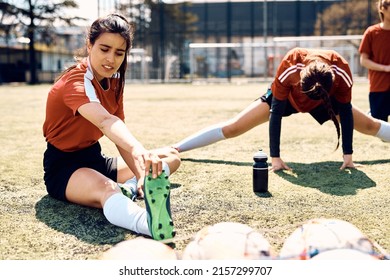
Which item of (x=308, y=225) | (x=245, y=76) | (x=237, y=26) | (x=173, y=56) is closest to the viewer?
(x=308, y=225)

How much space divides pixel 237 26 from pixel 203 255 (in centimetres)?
3636

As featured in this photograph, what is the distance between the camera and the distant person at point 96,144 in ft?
8.59

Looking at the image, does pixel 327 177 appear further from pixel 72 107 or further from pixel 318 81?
pixel 72 107

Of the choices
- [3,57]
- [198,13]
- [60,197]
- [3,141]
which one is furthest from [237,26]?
[60,197]

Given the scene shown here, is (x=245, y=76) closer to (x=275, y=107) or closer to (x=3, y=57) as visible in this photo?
(x=3, y=57)

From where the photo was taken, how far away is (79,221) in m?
3.08

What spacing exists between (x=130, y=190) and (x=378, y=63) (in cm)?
402

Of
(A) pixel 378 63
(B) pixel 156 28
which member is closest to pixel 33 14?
(B) pixel 156 28

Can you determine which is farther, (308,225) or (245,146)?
(245,146)

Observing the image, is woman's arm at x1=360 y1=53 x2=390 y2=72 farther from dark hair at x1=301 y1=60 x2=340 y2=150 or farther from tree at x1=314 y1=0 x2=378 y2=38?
tree at x1=314 y1=0 x2=378 y2=38

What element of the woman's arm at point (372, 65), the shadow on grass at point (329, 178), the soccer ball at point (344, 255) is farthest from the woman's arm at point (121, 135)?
the woman's arm at point (372, 65)

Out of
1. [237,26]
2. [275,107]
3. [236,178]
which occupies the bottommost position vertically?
[236,178]

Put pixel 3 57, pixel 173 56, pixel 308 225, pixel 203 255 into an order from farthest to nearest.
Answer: pixel 3 57
pixel 173 56
pixel 308 225
pixel 203 255

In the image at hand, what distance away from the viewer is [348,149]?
4449mm
